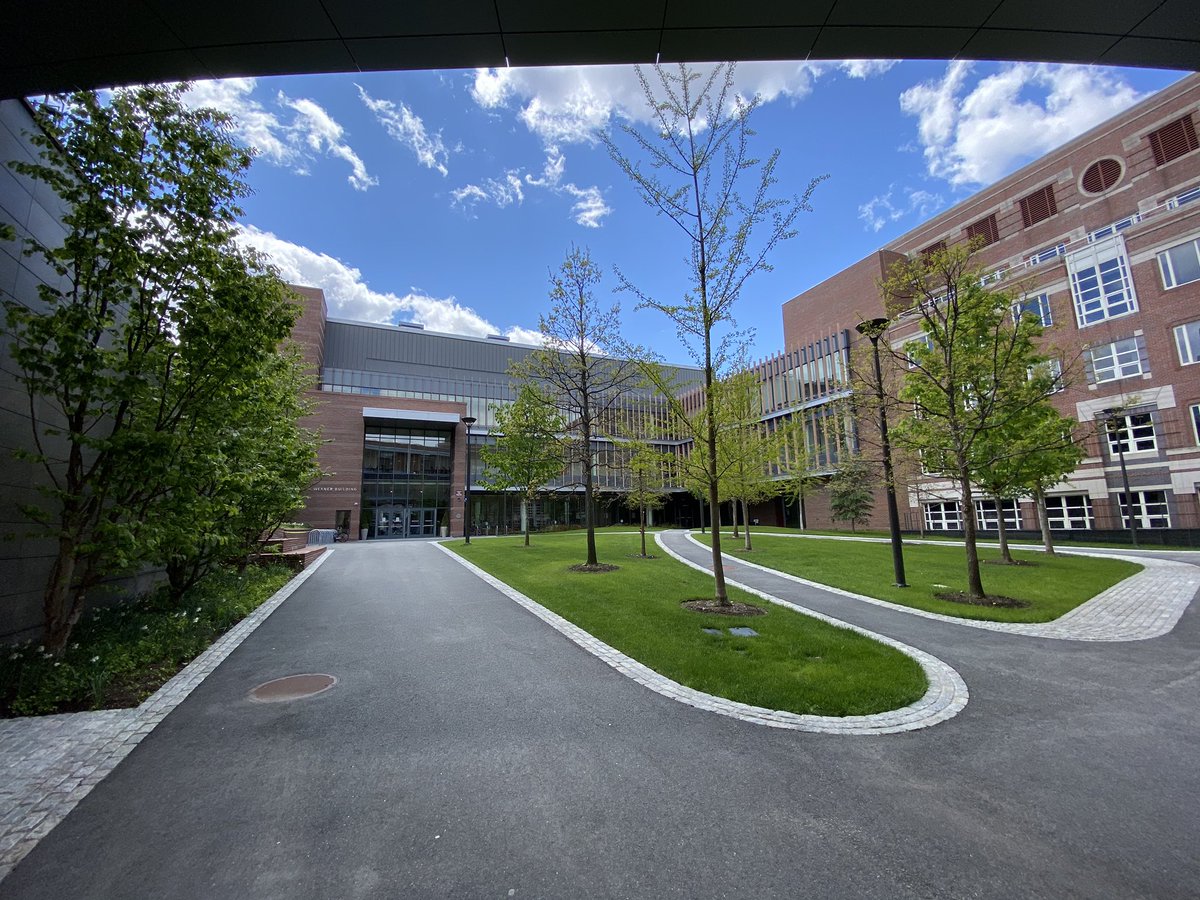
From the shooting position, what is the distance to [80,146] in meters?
6.15

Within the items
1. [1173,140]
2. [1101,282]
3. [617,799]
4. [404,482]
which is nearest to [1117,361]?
[1101,282]

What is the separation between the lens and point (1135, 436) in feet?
94.6

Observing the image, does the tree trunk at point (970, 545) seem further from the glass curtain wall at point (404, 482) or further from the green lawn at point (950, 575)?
the glass curtain wall at point (404, 482)

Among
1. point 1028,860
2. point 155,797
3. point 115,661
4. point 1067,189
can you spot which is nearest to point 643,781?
point 1028,860

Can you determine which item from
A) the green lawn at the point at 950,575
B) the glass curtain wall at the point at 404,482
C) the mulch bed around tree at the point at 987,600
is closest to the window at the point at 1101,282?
the green lawn at the point at 950,575

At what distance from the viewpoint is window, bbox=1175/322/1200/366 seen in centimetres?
2648

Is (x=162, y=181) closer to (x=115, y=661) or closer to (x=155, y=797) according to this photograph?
(x=115, y=661)

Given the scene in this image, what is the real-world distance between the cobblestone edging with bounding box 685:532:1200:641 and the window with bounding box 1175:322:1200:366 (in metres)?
19.8

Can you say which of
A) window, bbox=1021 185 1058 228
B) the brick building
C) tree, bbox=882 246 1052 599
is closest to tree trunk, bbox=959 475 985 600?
tree, bbox=882 246 1052 599

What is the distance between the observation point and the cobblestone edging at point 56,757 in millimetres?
3484

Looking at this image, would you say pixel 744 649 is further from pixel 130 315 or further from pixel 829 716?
pixel 130 315

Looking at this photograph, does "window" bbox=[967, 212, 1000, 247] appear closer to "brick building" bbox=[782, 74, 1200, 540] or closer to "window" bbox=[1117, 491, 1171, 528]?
"brick building" bbox=[782, 74, 1200, 540]

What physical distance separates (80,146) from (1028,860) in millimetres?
11019

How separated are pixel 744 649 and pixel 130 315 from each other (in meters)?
9.53
